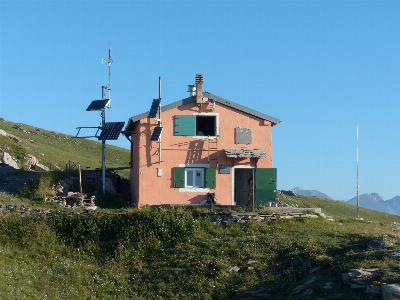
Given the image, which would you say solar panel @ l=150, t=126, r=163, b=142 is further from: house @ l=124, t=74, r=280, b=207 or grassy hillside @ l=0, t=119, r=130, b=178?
grassy hillside @ l=0, t=119, r=130, b=178

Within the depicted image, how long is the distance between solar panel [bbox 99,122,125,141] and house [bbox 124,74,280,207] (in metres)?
1.95

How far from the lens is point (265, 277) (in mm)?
20656

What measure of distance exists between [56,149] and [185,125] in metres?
39.5

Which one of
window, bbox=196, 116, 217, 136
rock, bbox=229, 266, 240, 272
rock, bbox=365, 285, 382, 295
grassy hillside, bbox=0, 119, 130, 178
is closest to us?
rock, bbox=365, 285, 382, 295


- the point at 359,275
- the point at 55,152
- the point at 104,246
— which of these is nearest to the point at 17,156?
the point at 55,152

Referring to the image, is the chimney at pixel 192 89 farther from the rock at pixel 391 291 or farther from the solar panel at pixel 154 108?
the rock at pixel 391 291

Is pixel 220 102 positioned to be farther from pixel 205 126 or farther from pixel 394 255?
pixel 394 255

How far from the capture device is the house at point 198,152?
106 feet

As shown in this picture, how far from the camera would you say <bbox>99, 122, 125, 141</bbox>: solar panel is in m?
34.6

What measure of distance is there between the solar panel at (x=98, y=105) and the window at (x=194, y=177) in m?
6.66

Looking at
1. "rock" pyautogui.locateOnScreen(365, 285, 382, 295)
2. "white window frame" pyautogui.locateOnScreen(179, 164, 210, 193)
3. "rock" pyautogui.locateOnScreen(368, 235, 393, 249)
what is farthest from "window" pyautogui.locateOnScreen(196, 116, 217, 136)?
"rock" pyautogui.locateOnScreen(365, 285, 382, 295)

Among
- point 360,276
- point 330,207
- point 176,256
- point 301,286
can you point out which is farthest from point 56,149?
point 360,276

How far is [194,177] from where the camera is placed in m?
32.6

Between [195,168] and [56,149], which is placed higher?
[56,149]
